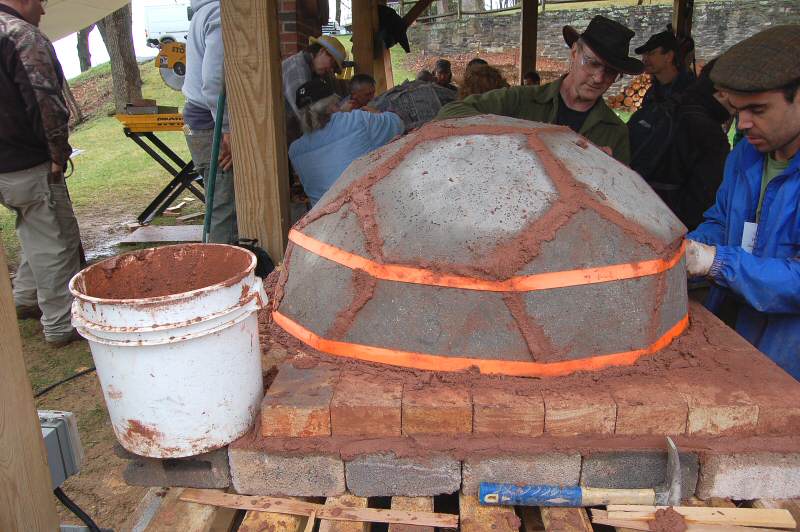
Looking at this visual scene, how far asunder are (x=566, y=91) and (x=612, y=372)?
2.03m

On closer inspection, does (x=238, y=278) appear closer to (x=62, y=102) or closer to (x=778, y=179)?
(x=778, y=179)

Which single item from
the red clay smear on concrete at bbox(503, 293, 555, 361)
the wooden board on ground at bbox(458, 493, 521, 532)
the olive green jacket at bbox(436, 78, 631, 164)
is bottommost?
the wooden board on ground at bbox(458, 493, 521, 532)

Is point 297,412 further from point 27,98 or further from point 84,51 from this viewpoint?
point 84,51

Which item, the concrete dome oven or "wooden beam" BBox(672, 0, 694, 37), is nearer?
the concrete dome oven

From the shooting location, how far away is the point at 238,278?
5.48 ft

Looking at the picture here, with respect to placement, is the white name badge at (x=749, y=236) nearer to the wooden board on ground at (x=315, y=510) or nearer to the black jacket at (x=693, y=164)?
the black jacket at (x=693, y=164)

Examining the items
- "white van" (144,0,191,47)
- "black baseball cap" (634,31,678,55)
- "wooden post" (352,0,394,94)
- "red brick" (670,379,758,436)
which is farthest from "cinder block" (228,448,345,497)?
"white van" (144,0,191,47)

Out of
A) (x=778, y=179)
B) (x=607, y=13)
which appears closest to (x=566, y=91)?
(x=778, y=179)

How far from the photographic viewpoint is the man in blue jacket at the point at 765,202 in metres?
2.09

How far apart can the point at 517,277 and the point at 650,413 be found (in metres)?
0.61

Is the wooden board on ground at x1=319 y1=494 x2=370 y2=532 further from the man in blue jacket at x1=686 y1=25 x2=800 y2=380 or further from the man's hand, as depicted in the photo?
the man's hand

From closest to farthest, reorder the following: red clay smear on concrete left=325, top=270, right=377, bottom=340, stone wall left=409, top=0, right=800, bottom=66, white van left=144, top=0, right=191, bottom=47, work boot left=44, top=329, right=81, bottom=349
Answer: red clay smear on concrete left=325, top=270, right=377, bottom=340, work boot left=44, top=329, right=81, bottom=349, stone wall left=409, top=0, right=800, bottom=66, white van left=144, top=0, right=191, bottom=47

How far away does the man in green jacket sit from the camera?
120 inches

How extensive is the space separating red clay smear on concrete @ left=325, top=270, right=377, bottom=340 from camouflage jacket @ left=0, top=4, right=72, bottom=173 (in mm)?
3224
